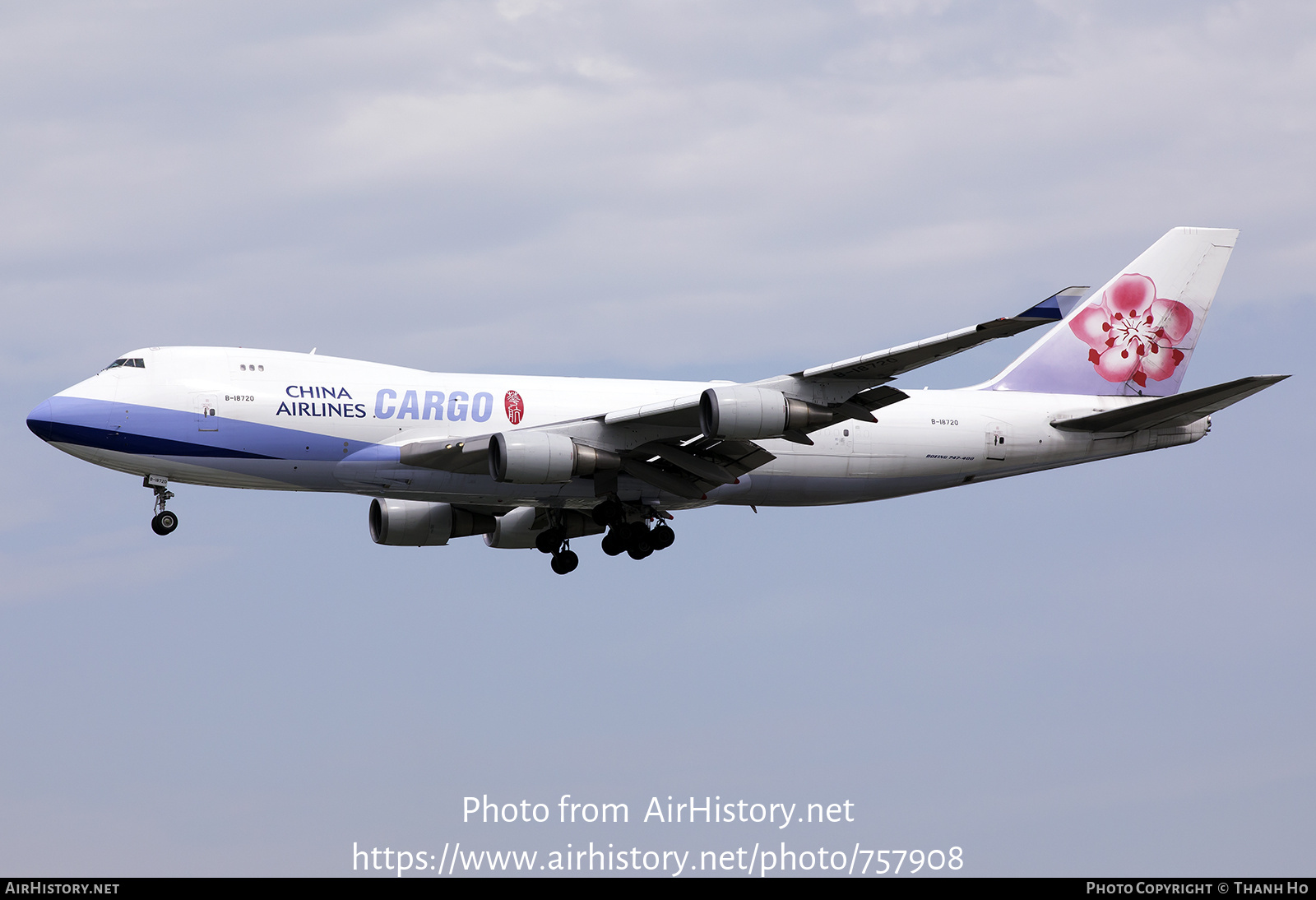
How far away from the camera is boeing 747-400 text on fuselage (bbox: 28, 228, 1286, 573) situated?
3362 cm

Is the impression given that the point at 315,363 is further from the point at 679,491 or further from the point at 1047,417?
the point at 1047,417

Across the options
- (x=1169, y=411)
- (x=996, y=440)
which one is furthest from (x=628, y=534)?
(x=1169, y=411)

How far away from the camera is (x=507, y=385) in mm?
36500

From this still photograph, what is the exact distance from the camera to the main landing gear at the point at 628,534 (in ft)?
123

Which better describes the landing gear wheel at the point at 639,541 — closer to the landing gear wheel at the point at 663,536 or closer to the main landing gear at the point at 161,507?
Result: the landing gear wheel at the point at 663,536

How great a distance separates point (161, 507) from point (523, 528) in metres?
10.3

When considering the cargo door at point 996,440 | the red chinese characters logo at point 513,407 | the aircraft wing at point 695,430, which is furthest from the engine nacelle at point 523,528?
the cargo door at point 996,440

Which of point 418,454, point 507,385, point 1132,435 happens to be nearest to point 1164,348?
point 1132,435

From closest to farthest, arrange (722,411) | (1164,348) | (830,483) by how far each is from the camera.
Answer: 1. (722,411)
2. (830,483)
3. (1164,348)

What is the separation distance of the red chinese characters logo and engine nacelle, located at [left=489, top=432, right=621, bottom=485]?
82.9 inches

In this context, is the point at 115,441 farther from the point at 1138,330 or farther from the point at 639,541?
the point at 1138,330

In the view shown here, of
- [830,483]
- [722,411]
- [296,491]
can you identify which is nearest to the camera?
[722,411]

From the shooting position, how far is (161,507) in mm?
34719

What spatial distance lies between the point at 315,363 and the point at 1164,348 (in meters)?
23.2
